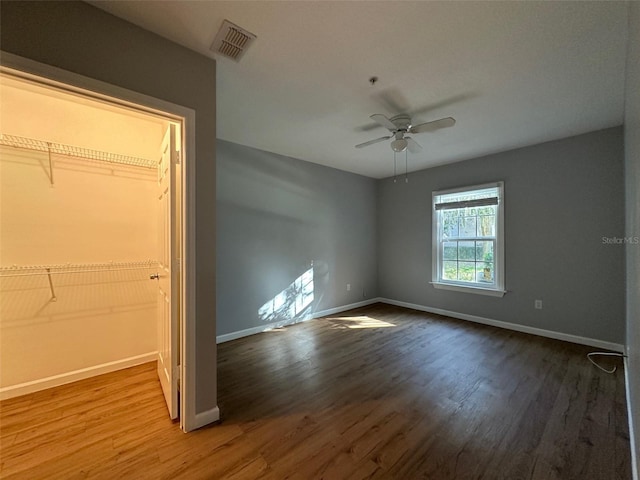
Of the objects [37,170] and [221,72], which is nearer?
[221,72]

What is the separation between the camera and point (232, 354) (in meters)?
2.92

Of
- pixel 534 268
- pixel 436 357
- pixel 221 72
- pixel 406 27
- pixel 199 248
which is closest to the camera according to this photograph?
pixel 406 27

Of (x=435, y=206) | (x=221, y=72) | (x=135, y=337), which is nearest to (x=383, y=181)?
(x=435, y=206)

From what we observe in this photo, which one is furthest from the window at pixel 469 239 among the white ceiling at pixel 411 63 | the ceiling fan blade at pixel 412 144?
the ceiling fan blade at pixel 412 144

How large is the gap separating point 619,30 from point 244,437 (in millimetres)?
3531

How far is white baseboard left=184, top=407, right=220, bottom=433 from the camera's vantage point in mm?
1721

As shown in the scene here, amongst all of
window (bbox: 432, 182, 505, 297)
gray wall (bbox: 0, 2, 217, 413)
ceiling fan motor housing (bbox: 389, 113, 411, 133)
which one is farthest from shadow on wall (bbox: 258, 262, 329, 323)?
ceiling fan motor housing (bbox: 389, 113, 411, 133)

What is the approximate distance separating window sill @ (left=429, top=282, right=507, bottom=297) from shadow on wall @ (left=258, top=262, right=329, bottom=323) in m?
1.98

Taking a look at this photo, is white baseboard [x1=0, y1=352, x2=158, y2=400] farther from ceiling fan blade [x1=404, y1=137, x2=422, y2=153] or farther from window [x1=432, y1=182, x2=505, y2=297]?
window [x1=432, y1=182, x2=505, y2=297]

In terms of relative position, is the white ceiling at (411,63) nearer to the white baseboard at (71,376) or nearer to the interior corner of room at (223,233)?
the interior corner of room at (223,233)

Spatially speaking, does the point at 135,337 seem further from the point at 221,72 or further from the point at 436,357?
the point at 436,357

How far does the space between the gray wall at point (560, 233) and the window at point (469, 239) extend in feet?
0.40

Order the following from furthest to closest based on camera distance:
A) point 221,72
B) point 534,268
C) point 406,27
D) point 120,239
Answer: point 534,268 < point 120,239 < point 221,72 < point 406,27

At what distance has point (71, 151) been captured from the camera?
7.61 ft
